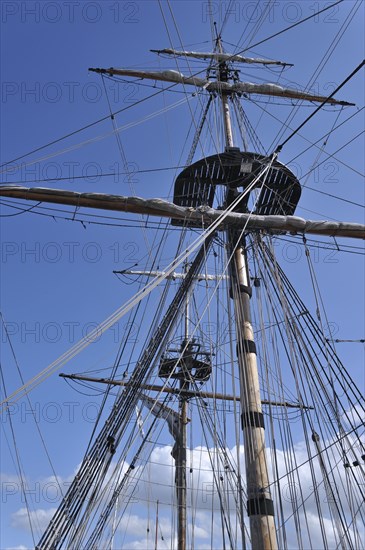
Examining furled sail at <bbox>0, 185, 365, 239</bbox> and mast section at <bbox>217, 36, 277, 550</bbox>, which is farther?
furled sail at <bbox>0, 185, 365, 239</bbox>

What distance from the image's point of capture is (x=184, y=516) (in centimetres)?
2023

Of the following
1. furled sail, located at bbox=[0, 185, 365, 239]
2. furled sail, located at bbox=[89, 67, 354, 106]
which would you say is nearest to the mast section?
furled sail, located at bbox=[0, 185, 365, 239]

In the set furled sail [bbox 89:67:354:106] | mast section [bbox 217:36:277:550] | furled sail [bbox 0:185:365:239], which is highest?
furled sail [bbox 89:67:354:106]

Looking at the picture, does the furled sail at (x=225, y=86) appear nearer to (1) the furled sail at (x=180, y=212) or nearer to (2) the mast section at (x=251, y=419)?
(1) the furled sail at (x=180, y=212)

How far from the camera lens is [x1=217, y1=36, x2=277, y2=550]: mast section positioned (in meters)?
8.16

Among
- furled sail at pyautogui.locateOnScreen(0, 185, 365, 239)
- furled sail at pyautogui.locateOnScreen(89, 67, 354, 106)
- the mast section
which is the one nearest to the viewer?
the mast section

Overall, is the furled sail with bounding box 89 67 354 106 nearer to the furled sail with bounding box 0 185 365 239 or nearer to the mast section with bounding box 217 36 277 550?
the furled sail with bounding box 0 185 365 239

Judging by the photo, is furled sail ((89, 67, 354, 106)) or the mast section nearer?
the mast section

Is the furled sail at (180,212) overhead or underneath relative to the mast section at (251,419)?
overhead

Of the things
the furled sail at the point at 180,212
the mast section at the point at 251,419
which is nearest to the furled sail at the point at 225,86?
the furled sail at the point at 180,212

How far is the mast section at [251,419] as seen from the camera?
8.16 meters

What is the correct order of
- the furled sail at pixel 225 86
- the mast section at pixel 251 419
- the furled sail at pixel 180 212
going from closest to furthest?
the mast section at pixel 251 419, the furled sail at pixel 180 212, the furled sail at pixel 225 86

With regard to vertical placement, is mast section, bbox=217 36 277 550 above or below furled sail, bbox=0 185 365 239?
below

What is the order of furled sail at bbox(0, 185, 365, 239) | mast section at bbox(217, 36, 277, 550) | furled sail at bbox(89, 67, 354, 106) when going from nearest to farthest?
mast section at bbox(217, 36, 277, 550), furled sail at bbox(0, 185, 365, 239), furled sail at bbox(89, 67, 354, 106)
